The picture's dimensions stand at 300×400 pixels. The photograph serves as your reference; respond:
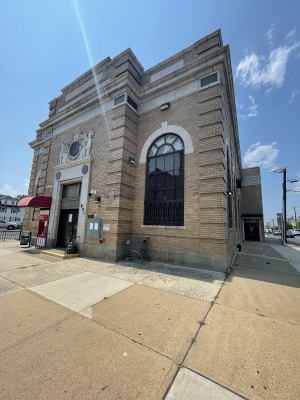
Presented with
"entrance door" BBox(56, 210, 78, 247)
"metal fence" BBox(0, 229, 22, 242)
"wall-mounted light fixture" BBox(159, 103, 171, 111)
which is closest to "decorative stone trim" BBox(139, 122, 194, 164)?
"wall-mounted light fixture" BBox(159, 103, 171, 111)

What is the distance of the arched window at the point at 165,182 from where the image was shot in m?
8.18

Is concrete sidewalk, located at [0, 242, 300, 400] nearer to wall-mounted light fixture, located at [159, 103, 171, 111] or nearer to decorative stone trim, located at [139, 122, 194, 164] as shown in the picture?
decorative stone trim, located at [139, 122, 194, 164]

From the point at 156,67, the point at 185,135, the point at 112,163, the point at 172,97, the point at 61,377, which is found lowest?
the point at 61,377

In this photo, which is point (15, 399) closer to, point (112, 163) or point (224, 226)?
point (224, 226)

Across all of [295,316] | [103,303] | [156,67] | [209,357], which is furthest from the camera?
[156,67]

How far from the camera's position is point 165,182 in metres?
8.74

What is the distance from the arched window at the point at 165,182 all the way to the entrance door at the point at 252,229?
82.3 ft

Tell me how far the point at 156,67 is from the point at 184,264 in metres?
10.7

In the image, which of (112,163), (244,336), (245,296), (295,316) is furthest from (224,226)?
(112,163)

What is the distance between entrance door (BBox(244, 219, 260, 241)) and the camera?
27.5 meters

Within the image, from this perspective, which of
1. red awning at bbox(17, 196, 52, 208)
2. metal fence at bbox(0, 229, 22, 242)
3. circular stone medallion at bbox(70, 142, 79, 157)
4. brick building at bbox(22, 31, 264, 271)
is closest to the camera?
brick building at bbox(22, 31, 264, 271)

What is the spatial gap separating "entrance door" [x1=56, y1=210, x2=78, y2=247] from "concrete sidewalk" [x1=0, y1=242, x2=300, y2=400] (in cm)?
550

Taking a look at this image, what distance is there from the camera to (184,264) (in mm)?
7285

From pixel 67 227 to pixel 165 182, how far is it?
6858mm
